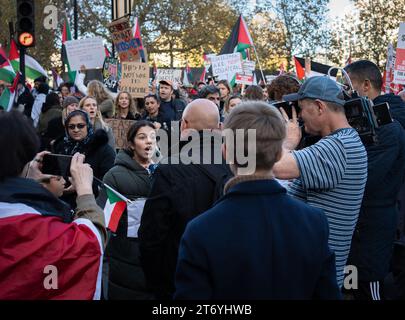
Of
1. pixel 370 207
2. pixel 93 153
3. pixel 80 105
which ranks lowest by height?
pixel 370 207

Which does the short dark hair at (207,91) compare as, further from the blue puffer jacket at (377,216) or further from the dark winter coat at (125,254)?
the blue puffer jacket at (377,216)

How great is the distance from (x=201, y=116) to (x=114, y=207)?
144 centimetres

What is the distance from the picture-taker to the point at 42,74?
15.2 meters

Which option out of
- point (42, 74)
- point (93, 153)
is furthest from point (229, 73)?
point (93, 153)

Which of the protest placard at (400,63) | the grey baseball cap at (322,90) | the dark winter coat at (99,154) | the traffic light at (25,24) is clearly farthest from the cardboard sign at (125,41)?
the grey baseball cap at (322,90)

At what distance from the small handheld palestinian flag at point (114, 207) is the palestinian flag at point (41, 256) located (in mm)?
1841

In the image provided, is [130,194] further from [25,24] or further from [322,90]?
[25,24]

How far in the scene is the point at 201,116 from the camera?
3789mm

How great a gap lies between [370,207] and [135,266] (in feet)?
5.81

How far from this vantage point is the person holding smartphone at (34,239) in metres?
2.80

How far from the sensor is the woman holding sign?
15.9 feet

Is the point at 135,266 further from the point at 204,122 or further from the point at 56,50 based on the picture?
the point at 56,50

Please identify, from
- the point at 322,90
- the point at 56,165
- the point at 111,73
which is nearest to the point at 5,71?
the point at 111,73

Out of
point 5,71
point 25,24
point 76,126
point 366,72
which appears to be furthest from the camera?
point 25,24
